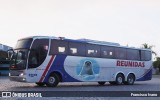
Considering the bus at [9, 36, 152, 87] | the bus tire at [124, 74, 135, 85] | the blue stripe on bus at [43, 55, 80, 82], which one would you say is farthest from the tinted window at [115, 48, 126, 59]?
the blue stripe on bus at [43, 55, 80, 82]

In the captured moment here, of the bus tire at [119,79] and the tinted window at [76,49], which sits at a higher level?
the tinted window at [76,49]

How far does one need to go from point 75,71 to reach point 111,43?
444 cm

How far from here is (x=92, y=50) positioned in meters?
21.9

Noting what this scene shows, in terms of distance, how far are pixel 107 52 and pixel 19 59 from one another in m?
7.03

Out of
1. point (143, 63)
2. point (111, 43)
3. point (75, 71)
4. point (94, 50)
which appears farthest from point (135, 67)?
point (75, 71)

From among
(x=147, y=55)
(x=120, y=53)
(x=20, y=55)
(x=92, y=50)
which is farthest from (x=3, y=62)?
(x=20, y=55)

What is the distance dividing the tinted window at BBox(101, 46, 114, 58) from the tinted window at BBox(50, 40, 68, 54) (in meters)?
3.59

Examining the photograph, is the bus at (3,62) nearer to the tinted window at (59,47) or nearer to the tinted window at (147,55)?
the tinted window at (147,55)

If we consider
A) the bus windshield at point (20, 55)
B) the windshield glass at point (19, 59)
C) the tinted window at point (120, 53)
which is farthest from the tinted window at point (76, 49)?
the tinted window at point (120, 53)

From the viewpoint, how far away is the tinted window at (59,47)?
19.1 m

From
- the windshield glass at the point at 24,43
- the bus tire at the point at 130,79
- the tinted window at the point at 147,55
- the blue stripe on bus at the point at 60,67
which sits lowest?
the bus tire at the point at 130,79

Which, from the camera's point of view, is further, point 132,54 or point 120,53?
point 132,54

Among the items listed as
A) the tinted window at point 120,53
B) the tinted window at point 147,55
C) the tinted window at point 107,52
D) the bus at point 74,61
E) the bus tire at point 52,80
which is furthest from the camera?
the tinted window at point 147,55

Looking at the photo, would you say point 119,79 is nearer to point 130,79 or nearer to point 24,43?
point 130,79
